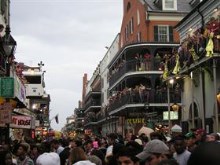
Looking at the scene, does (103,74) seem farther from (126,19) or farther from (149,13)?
(149,13)

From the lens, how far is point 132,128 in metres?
46.7

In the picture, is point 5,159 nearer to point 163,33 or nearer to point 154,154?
point 154,154

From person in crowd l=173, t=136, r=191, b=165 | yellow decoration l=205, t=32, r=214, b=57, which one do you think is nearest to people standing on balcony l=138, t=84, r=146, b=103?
yellow decoration l=205, t=32, r=214, b=57

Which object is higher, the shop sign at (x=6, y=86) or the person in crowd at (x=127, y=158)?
the shop sign at (x=6, y=86)

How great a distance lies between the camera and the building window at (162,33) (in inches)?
1679

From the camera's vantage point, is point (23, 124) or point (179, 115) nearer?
point (23, 124)

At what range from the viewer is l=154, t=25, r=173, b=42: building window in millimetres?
42656

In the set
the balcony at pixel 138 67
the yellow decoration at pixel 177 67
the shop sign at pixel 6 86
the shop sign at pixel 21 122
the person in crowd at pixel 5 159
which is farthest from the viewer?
the balcony at pixel 138 67

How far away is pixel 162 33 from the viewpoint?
4331cm

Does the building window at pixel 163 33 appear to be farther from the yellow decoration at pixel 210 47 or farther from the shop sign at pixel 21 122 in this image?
the shop sign at pixel 21 122

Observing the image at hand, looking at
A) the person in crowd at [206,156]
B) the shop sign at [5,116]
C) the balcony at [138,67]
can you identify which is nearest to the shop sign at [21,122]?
the shop sign at [5,116]

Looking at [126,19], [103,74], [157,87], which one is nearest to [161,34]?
[157,87]

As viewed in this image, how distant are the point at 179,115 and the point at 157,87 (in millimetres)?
9584

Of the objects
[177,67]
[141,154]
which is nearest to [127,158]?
[141,154]
